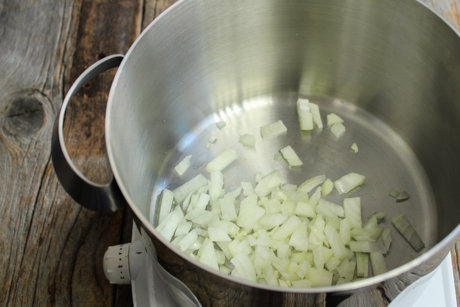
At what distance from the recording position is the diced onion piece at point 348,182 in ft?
3.01

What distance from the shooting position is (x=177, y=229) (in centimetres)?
87

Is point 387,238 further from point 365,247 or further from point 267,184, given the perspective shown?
point 267,184

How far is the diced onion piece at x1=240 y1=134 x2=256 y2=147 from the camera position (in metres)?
1.01

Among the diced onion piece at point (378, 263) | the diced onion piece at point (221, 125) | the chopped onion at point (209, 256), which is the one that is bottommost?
the chopped onion at point (209, 256)

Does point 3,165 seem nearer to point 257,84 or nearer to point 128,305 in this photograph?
point 128,305

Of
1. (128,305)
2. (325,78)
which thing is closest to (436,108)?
(325,78)

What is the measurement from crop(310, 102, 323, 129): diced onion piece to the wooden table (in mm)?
424

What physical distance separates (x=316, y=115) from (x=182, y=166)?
0.38 metres

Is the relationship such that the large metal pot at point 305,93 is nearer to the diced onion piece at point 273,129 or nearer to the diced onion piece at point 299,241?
the diced onion piece at point 273,129

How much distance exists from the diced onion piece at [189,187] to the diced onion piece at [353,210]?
33cm

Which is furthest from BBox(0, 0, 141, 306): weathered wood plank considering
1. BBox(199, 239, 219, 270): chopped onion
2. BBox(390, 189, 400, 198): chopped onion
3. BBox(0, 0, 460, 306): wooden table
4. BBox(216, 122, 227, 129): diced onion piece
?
BBox(390, 189, 400, 198): chopped onion

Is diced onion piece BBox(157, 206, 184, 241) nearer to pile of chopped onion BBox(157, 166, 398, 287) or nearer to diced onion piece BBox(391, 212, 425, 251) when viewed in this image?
pile of chopped onion BBox(157, 166, 398, 287)

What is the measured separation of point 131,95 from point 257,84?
0.41 m

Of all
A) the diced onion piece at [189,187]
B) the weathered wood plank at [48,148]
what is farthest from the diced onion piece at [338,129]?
Answer: the weathered wood plank at [48,148]
